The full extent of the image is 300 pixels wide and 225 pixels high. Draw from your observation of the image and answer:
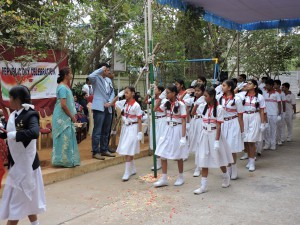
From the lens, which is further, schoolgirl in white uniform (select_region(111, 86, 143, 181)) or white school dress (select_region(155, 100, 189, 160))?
schoolgirl in white uniform (select_region(111, 86, 143, 181))

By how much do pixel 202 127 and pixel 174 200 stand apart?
1.29 meters

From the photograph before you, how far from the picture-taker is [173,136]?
623 cm

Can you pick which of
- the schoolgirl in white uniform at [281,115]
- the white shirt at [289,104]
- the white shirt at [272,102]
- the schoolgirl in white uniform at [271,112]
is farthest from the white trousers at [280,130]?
the white shirt at [272,102]

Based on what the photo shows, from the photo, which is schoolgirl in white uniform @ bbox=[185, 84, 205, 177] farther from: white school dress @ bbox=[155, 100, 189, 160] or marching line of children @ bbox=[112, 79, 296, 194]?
white school dress @ bbox=[155, 100, 189, 160]

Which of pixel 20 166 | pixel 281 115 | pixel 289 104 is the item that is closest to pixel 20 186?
pixel 20 166

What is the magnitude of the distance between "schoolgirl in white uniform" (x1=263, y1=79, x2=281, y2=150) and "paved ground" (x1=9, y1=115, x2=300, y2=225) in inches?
90.8

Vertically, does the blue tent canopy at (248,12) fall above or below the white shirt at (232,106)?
above

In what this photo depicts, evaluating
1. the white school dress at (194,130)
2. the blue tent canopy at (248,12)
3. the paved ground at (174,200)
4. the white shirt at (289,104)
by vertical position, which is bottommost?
the paved ground at (174,200)

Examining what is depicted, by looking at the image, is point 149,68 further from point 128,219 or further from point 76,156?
point 128,219

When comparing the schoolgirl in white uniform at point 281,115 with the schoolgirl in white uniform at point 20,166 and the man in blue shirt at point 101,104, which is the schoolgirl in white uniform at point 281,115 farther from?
the schoolgirl in white uniform at point 20,166

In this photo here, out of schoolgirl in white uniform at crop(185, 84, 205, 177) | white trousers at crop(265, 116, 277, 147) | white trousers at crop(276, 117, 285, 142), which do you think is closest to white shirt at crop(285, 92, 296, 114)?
white trousers at crop(276, 117, 285, 142)

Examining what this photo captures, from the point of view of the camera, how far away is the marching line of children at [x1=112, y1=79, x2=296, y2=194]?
590 centimetres

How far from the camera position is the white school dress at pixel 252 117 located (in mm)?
7539

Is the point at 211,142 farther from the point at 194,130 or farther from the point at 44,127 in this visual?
the point at 44,127
